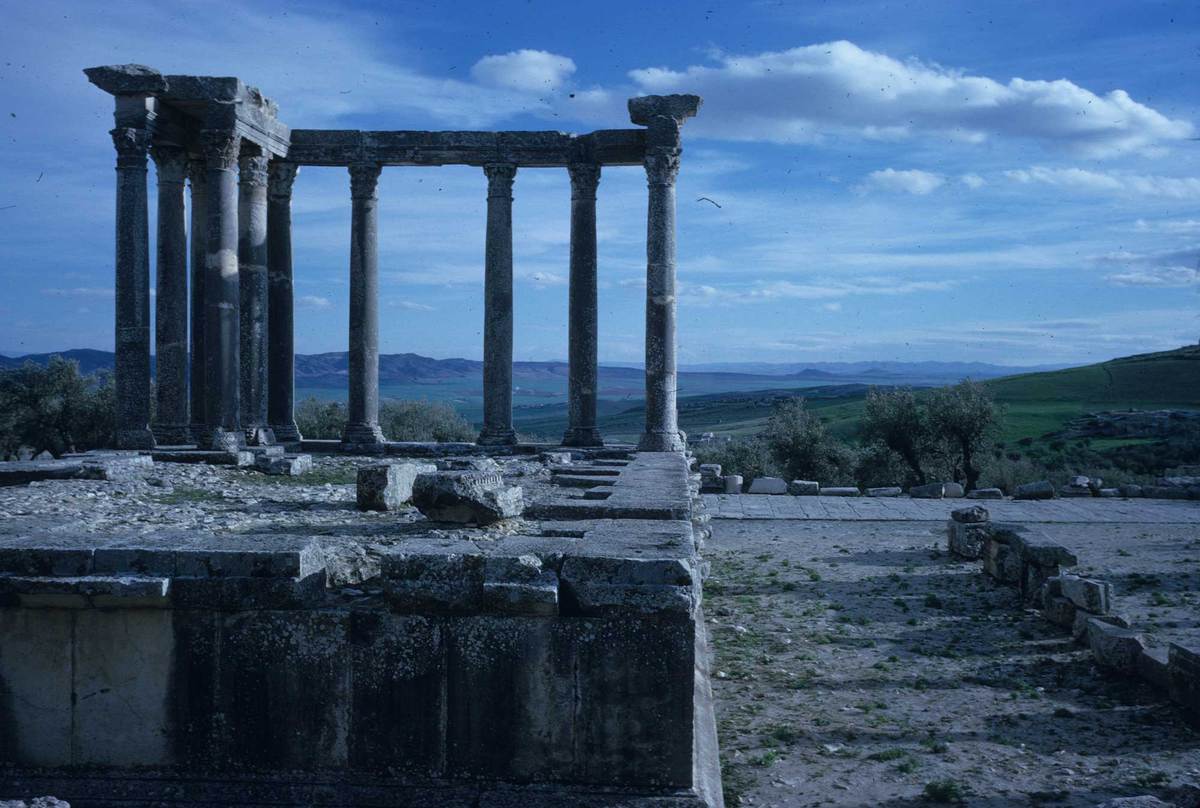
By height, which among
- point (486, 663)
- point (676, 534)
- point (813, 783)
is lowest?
point (813, 783)

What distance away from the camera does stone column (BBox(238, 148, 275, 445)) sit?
21328 mm

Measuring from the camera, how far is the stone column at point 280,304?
22.9 m

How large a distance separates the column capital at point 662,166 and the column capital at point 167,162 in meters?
8.93

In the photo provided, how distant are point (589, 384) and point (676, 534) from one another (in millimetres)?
14674

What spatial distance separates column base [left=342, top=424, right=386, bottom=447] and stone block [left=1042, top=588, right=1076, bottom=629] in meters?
13.4

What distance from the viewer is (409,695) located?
6.61 metres

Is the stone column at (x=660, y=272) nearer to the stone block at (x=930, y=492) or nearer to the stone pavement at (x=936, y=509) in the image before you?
the stone pavement at (x=936, y=509)

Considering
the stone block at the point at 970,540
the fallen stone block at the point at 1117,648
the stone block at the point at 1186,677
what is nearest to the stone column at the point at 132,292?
the stone block at the point at 970,540

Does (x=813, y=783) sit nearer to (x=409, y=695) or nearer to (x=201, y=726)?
(x=409, y=695)

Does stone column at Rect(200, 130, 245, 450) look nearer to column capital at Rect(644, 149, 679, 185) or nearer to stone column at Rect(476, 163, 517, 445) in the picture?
stone column at Rect(476, 163, 517, 445)

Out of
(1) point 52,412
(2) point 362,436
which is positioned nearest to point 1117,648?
(2) point 362,436

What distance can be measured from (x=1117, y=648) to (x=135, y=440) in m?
16.0

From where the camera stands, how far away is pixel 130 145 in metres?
18.9

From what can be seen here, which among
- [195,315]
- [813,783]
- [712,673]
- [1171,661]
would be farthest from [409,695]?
[195,315]
